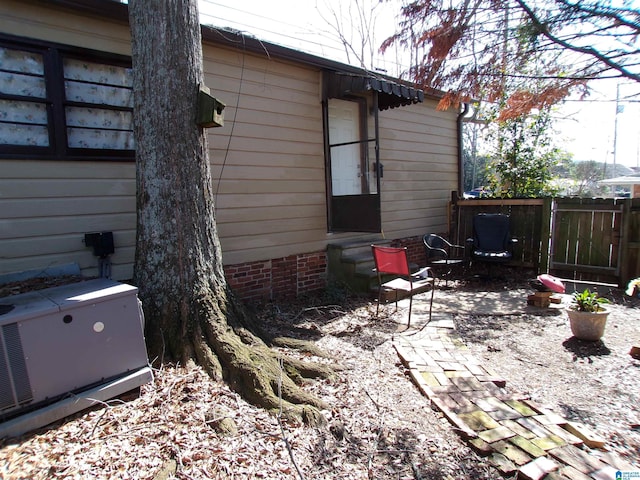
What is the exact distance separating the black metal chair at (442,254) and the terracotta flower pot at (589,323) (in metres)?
2.45

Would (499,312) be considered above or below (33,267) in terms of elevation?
below

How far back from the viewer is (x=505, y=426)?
2.31 metres

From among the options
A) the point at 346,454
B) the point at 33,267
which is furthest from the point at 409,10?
the point at 33,267

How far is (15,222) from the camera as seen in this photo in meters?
3.32

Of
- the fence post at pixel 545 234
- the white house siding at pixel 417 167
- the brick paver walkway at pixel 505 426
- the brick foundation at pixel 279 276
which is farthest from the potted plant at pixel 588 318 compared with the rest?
the white house siding at pixel 417 167

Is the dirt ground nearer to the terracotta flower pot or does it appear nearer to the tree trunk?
the terracotta flower pot

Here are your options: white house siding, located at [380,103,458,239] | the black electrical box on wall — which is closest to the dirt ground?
the black electrical box on wall

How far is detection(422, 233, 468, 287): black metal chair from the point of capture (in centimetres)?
640

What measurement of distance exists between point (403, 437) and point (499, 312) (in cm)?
319

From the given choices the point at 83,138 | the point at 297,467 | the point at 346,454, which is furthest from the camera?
the point at 83,138

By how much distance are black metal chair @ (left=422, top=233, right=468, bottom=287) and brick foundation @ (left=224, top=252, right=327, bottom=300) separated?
6.33ft

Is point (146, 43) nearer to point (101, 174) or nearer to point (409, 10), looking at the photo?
point (101, 174)

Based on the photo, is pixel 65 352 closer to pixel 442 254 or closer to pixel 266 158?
pixel 266 158

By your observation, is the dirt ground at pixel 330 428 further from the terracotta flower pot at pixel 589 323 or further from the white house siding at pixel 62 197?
the white house siding at pixel 62 197
